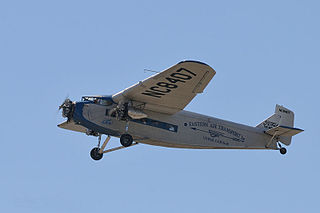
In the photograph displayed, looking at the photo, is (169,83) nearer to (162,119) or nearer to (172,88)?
(172,88)

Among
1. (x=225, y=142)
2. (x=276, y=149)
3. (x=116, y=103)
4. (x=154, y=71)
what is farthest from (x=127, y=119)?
(x=276, y=149)

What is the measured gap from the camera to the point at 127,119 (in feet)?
92.8

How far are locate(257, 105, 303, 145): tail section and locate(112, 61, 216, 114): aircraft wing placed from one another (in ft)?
18.2

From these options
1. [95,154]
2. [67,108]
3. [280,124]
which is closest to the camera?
[67,108]

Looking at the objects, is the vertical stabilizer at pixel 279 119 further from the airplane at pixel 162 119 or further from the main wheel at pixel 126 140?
the main wheel at pixel 126 140

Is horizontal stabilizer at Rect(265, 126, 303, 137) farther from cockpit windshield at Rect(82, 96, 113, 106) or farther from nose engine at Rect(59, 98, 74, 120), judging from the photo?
nose engine at Rect(59, 98, 74, 120)

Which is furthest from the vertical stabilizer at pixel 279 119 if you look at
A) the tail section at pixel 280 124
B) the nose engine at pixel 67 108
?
the nose engine at pixel 67 108

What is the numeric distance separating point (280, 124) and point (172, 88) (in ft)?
26.2

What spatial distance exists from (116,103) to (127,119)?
919 mm

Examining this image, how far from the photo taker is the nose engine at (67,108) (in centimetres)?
2834

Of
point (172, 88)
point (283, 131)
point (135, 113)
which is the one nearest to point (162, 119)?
point (135, 113)

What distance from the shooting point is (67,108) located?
28344 millimetres

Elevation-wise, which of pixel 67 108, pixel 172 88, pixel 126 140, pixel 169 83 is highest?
pixel 169 83

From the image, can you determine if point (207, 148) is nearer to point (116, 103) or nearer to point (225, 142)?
point (225, 142)
